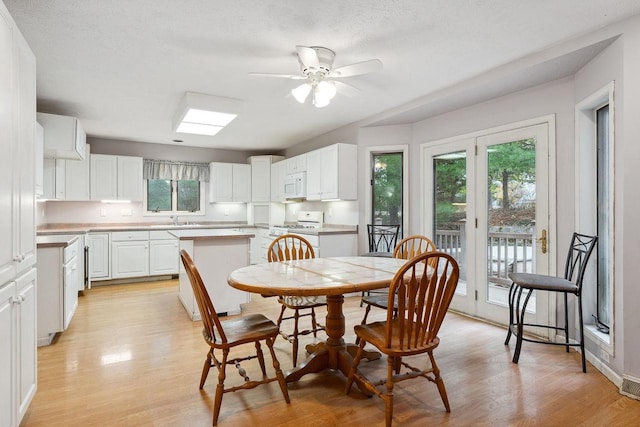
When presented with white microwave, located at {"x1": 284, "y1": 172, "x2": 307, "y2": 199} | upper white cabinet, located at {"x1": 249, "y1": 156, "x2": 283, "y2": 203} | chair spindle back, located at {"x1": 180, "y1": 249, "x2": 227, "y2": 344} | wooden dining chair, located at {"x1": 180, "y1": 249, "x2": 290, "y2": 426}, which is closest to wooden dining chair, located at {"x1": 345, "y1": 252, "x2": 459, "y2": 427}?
wooden dining chair, located at {"x1": 180, "y1": 249, "x2": 290, "y2": 426}

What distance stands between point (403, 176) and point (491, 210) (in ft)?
4.20

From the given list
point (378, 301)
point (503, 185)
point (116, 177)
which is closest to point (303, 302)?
point (378, 301)

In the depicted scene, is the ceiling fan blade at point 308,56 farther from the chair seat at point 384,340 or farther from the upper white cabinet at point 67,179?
the upper white cabinet at point 67,179

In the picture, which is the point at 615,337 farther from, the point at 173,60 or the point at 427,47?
the point at 173,60

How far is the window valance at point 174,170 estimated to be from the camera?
631 centimetres

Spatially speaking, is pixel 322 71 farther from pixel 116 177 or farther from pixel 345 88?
pixel 116 177

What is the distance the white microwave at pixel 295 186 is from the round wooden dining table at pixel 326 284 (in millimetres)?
2963

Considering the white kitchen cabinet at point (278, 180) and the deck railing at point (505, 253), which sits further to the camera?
the white kitchen cabinet at point (278, 180)

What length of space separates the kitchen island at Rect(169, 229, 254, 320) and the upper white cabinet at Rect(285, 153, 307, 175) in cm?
216

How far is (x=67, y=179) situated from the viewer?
543cm

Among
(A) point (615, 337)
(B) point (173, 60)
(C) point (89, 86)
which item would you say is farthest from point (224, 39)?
(A) point (615, 337)

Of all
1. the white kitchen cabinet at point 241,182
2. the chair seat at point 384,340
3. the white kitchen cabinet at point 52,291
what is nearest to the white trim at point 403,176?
the chair seat at point 384,340

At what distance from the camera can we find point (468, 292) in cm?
390

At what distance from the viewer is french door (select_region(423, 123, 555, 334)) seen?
3.25m
